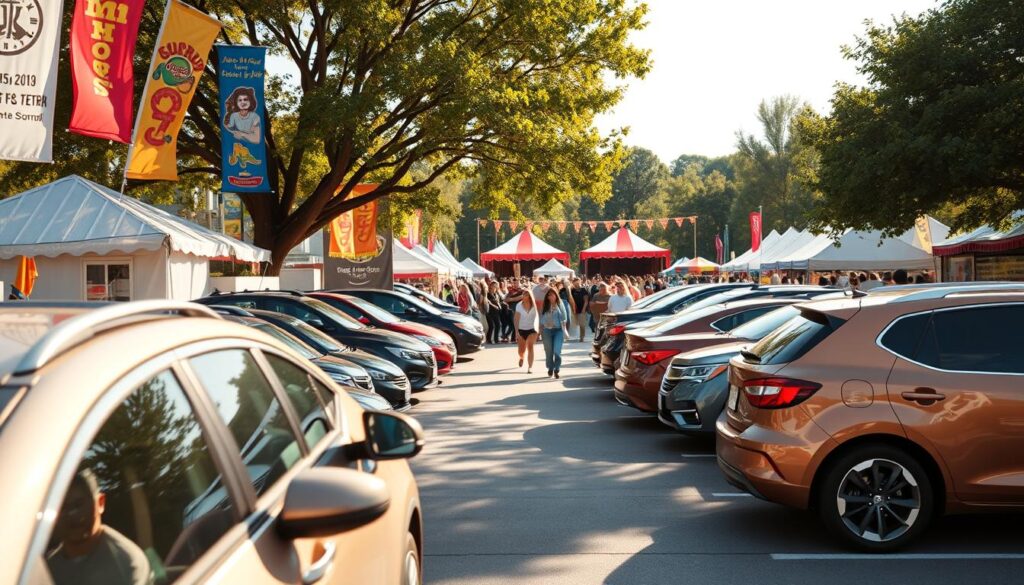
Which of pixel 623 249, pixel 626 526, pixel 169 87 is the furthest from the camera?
pixel 623 249

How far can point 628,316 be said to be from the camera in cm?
1762

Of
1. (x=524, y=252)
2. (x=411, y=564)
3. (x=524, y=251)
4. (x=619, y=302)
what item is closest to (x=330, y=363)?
(x=411, y=564)

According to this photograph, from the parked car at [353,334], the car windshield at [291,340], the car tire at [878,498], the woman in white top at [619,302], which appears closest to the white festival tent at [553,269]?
the woman in white top at [619,302]

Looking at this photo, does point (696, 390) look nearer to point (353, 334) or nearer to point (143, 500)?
point (353, 334)

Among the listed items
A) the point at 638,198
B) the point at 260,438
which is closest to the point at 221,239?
the point at 260,438

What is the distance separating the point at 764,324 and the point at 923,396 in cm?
528

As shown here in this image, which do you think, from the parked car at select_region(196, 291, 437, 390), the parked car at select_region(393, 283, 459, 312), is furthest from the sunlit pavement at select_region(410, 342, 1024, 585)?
the parked car at select_region(393, 283, 459, 312)

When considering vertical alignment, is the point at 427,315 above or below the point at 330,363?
above

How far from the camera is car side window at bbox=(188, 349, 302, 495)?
258 cm

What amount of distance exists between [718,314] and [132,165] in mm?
9868

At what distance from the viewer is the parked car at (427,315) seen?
22359 millimetres

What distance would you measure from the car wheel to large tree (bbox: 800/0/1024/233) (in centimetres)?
2311

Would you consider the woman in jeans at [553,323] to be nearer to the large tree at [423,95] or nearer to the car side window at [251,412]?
the large tree at [423,95]

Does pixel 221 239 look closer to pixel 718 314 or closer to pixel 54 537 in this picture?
pixel 718 314
